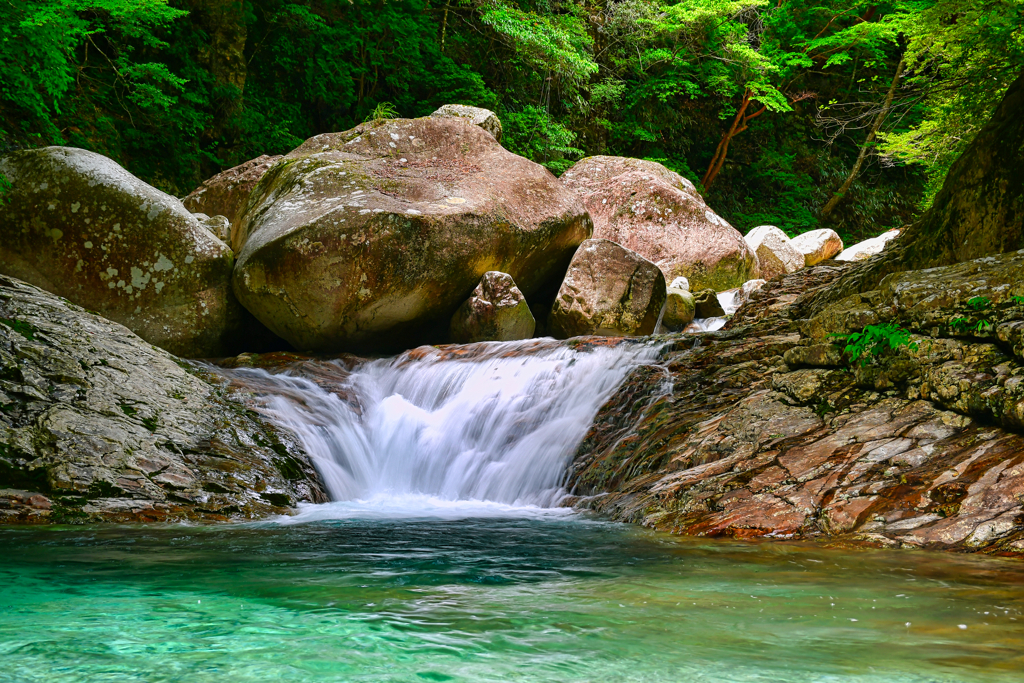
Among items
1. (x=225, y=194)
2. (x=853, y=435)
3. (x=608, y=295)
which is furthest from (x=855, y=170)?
(x=853, y=435)

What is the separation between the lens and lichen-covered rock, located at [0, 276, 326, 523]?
419 cm

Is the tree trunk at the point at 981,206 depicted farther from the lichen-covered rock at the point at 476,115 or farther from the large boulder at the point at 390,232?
the lichen-covered rock at the point at 476,115

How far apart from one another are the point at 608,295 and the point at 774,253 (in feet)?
26.0

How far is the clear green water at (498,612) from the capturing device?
1.69m

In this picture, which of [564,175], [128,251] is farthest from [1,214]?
[564,175]

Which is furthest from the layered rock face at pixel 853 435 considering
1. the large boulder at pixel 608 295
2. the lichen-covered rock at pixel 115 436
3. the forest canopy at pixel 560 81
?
the forest canopy at pixel 560 81

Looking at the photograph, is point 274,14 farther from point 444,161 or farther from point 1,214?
point 1,214

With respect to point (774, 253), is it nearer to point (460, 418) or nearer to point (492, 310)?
point (492, 310)

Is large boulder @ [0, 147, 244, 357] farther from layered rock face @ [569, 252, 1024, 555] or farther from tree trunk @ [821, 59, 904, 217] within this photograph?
Answer: tree trunk @ [821, 59, 904, 217]

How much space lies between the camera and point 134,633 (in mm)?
1905

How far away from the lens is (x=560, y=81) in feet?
55.5

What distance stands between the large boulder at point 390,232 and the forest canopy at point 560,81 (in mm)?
2280

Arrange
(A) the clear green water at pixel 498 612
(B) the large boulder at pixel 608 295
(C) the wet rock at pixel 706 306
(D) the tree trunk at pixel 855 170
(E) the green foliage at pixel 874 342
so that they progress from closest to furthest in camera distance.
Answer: (A) the clear green water at pixel 498 612 < (E) the green foliage at pixel 874 342 < (B) the large boulder at pixel 608 295 < (C) the wet rock at pixel 706 306 < (D) the tree trunk at pixel 855 170

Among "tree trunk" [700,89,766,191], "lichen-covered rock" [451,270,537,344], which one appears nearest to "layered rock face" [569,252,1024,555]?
"lichen-covered rock" [451,270,537,344]
